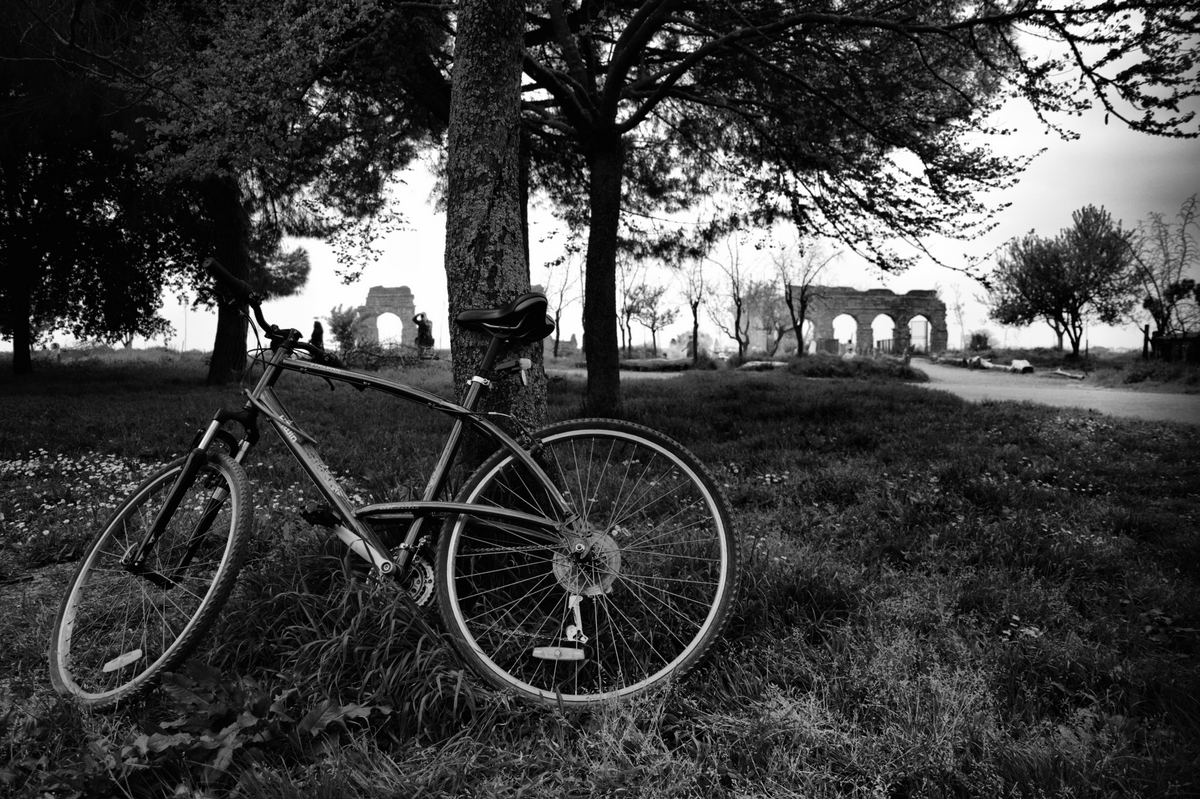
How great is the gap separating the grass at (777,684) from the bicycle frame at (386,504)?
0.19 m

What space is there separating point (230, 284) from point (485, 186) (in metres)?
1.18

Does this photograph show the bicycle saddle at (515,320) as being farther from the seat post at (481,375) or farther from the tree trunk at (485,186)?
the tree trunk at (485,186)

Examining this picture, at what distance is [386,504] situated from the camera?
7.66 ft

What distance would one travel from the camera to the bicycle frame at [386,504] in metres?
2.30

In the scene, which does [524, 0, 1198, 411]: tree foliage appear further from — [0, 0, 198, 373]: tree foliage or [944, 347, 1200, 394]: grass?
[0, 0, 198, 373]: tree foliage

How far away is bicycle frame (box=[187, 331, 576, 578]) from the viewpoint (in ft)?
7.56

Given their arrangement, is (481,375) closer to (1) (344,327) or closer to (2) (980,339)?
(1) (344,327)

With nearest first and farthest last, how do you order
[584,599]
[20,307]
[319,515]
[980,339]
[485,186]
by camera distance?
[319,515] → [584,599] → [485,186] → [20,307] → [980,339]

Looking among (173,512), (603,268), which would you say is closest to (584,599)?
(173,512)

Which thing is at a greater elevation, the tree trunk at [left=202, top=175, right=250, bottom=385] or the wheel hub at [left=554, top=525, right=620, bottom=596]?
the tree trunk at [left=202, top=175, right=250, bottom=385]

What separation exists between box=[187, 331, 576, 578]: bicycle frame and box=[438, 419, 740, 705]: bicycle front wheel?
5cm

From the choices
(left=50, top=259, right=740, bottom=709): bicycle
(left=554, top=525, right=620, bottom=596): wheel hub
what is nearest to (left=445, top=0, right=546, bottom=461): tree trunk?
(left=50, top=259, right=740, bottom=709): bicycle

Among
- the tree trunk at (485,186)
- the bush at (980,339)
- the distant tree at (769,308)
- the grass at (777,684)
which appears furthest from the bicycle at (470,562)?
the bush at (980,339)

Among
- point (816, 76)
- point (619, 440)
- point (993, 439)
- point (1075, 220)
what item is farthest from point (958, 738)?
Result: point (1075, 220)
